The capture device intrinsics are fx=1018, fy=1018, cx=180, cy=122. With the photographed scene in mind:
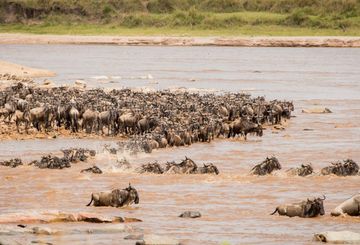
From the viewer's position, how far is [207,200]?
848 inches

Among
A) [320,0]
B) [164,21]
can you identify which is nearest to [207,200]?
[164,21]

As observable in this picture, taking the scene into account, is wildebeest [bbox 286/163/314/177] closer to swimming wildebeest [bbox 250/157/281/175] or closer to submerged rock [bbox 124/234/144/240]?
swimming wildebeest [bbox 250/157/281/175]

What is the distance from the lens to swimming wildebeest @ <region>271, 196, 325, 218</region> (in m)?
19.6

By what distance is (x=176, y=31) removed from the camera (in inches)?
4306

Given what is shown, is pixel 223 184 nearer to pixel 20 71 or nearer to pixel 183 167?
pixel 183 167

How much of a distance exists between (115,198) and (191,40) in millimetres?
85876

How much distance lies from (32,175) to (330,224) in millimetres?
8548

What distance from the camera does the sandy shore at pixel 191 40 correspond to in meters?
101

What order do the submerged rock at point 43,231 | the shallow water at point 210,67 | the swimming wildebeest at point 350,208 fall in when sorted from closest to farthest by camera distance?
the submerged rock at point 43,231 → the swimming wildebeest at point 350,208 → the shallow water at point 210,67

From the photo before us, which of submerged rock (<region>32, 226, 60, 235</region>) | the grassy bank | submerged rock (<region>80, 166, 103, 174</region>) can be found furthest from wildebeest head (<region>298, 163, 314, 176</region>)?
the grassy bank

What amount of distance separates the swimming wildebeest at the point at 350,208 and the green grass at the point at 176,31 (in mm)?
85957

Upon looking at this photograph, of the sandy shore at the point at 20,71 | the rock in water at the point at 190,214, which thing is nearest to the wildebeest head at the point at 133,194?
the rock in water at the point at 190,214

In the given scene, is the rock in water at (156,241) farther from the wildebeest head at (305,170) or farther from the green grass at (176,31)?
the green grass at (176,31)

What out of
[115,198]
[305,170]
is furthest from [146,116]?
[115,198]
